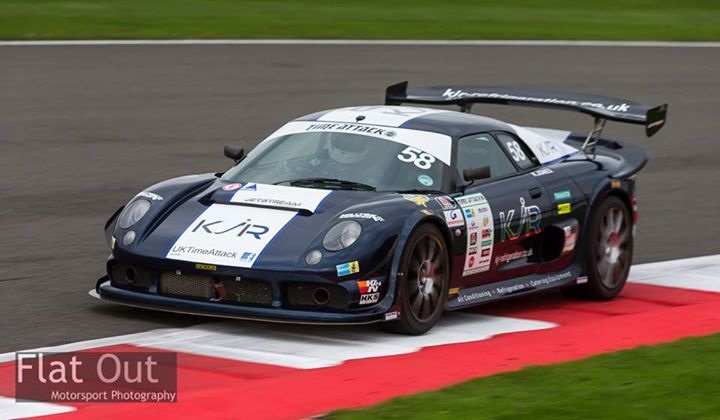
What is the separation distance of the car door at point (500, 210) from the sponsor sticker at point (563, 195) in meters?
0.10

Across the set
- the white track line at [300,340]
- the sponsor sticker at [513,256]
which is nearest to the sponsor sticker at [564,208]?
the sponsor sticker at [513,256]

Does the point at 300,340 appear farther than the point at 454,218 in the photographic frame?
No

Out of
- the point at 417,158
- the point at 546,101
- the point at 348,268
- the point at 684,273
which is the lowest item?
the point at 684,273

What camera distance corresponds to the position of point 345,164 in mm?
9062

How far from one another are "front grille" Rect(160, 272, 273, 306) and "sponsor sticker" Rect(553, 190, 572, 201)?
243 centimetres

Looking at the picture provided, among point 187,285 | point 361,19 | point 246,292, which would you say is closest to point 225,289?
point 246,292

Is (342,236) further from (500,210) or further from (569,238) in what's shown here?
(569,238)

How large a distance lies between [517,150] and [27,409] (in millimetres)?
4473

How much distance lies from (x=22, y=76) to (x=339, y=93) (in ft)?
13.0

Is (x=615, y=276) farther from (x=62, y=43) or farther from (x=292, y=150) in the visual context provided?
(x=62, y=43)

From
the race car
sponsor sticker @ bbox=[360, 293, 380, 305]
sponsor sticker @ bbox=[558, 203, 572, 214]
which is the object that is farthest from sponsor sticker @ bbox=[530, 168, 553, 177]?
sponsor sticker @ bbox=[360, 293, 380, 305]

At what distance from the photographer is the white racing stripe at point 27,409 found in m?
6.13

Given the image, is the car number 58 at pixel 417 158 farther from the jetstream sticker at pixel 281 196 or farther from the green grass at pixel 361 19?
the green grass at pixel 361 19

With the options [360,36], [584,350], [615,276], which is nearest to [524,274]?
[615,276]
